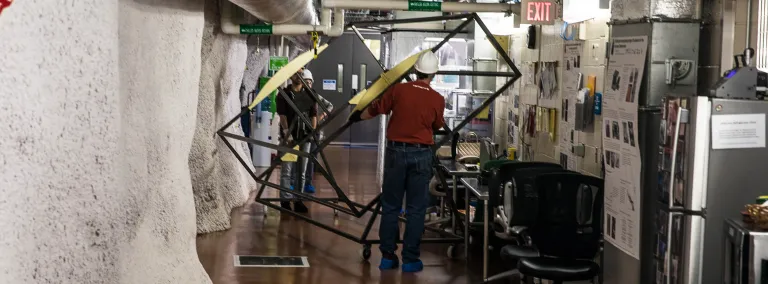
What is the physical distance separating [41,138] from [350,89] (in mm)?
18200

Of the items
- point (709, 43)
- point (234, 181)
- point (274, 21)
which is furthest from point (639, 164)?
point (234, 181)

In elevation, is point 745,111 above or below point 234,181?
above

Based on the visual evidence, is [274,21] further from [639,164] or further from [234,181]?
[639,164]

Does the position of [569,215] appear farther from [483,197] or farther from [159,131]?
[159,131]

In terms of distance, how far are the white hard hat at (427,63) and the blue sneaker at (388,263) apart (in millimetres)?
1446

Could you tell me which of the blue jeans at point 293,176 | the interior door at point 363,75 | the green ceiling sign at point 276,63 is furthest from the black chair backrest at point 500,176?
the interior door at point 363,75

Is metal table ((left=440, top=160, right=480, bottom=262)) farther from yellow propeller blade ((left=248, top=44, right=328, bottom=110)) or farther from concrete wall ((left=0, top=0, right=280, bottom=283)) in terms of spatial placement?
concrete wall ((left=0, top=0, right=280, bottom=283))

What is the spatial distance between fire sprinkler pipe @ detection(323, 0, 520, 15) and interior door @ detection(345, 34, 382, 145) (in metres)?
12.8

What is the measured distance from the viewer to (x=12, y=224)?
3408 millimetres

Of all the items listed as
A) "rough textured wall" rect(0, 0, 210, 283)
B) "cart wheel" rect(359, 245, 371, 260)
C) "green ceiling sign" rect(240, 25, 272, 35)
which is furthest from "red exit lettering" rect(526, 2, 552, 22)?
"rough textured wall" rect(0, 0, 210, 283)

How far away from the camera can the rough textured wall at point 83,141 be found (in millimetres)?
3393

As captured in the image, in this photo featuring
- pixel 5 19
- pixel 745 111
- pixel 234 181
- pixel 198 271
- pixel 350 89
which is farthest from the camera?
pixel 350 89

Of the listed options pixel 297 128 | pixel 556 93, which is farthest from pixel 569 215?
pixel 297 128

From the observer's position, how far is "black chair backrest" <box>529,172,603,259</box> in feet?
21.1
